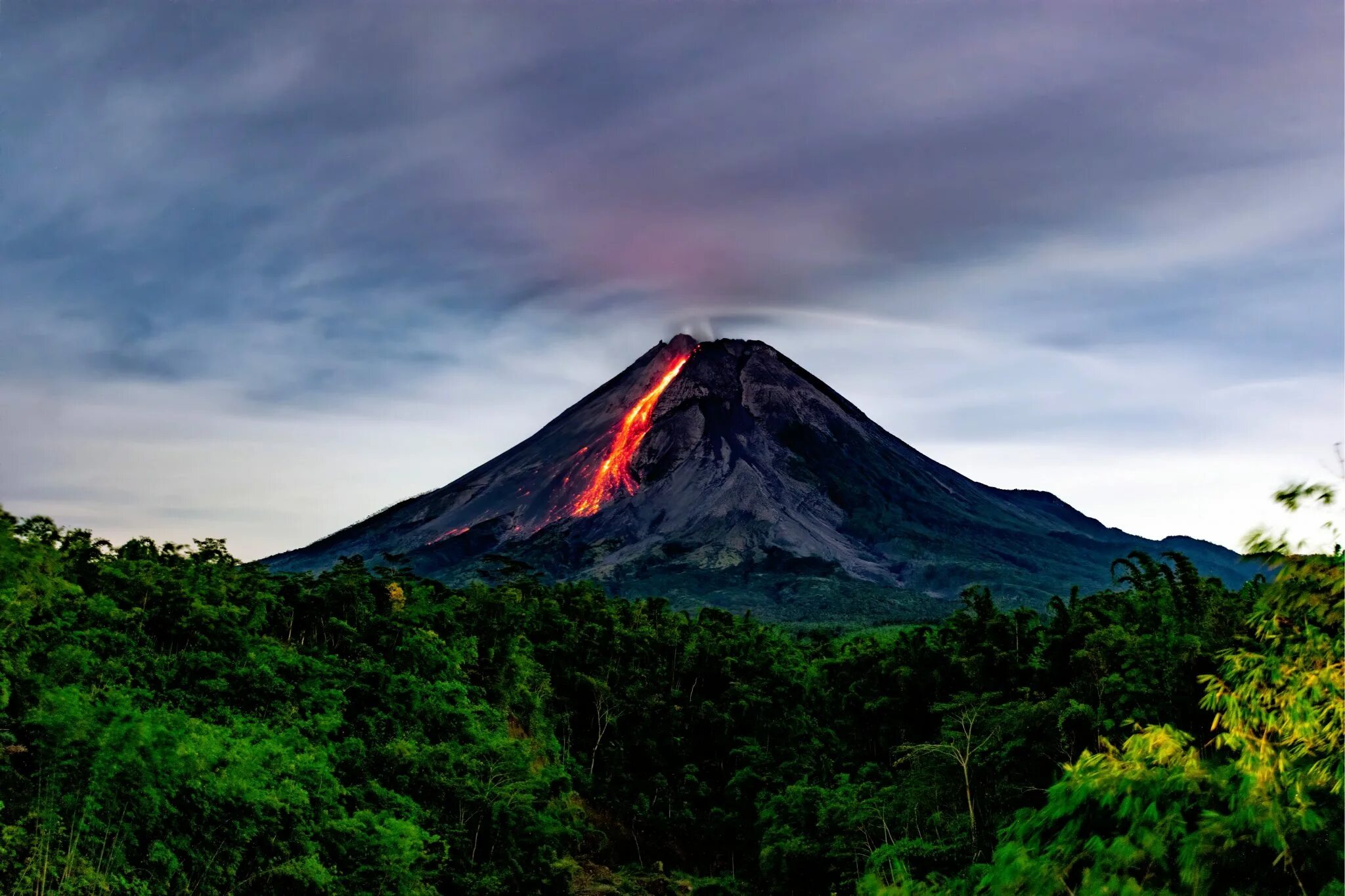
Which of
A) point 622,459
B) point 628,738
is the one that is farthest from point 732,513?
point 628,738

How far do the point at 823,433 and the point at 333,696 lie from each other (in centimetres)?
12366

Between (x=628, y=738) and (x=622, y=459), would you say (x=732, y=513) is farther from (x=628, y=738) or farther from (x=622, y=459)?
(x=628, y=738)

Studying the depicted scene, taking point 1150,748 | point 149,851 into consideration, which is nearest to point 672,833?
point 149,851

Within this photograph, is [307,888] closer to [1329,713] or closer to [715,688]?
[1329,713]

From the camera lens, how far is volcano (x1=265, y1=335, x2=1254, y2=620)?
362 feet

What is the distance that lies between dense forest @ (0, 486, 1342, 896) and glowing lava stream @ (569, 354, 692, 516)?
82.0 m

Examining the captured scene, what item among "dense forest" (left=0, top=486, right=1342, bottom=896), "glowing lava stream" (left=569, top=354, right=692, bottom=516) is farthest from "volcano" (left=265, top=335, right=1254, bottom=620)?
"dense forest" (left=0, top=486, right=1342, bottom=896)

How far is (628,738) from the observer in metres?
41.1

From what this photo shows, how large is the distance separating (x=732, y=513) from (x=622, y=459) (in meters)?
20.6

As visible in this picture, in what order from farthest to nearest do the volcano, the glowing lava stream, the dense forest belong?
the glowing lava stream < the volcano < the dense forest

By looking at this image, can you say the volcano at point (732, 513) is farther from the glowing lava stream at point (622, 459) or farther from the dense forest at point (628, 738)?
the dense forest at point (628, 738)

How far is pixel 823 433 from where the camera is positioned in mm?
146125

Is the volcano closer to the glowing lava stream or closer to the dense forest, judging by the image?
the glowing lava stream

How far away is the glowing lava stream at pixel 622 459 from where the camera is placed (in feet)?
431
